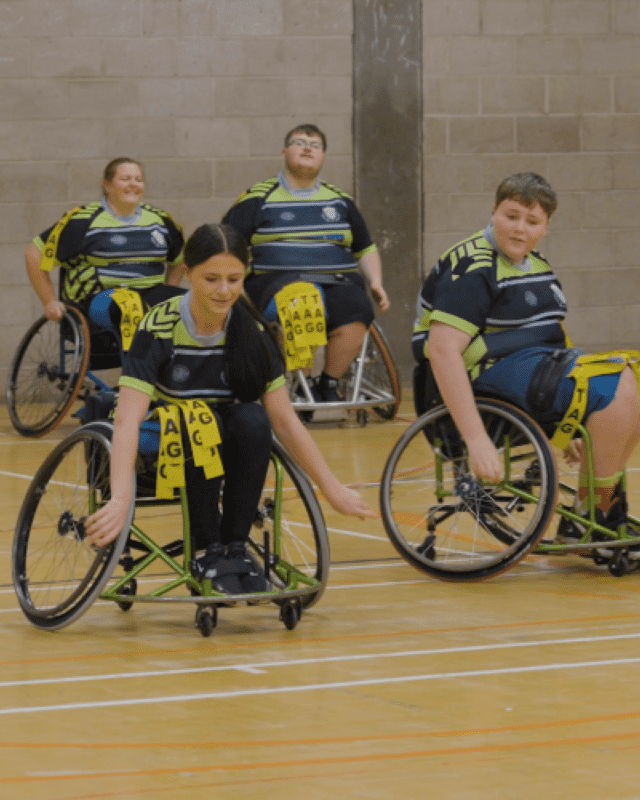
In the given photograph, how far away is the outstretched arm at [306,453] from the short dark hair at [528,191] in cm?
86

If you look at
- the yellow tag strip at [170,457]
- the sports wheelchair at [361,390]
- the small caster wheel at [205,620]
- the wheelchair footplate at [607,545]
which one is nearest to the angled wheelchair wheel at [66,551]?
the yellow tag strip at [170,457]

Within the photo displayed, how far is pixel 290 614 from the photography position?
11.1ft

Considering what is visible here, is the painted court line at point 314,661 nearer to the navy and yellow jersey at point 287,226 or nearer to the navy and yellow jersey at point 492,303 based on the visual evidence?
the navy and yellow jersey at point 492,303

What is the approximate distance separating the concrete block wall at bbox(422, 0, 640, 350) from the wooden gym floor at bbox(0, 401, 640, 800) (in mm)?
4953

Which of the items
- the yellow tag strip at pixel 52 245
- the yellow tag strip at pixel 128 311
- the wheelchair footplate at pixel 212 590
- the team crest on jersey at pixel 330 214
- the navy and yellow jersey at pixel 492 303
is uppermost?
the team crest on jersey at pixel 330 214

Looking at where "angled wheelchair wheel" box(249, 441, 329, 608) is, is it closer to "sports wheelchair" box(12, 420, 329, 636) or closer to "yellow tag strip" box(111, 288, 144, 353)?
"sports wheelchair" box(12, 420, 329, 636)

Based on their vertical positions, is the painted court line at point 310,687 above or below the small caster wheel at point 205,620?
below

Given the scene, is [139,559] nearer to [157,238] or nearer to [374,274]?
[157,238]

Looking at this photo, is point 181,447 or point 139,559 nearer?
point 181,447

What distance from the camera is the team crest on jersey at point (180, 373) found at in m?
3.42

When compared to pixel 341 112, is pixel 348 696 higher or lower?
lower

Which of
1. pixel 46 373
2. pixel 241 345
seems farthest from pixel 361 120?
pixel 241 345

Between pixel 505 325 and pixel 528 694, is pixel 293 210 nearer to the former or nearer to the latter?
pixel 505 325

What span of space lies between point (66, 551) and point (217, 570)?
840mm
